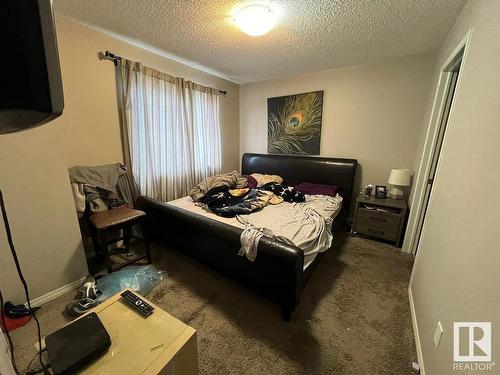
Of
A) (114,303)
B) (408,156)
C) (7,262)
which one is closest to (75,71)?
(7,262)

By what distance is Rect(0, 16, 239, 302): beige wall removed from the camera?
1504mm

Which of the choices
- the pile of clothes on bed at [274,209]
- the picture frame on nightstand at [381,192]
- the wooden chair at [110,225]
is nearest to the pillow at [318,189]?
the pile of clothes on bed at [274,209]

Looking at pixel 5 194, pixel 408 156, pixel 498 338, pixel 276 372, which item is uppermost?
pixel 408 156

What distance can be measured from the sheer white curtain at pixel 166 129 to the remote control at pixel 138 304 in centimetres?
171

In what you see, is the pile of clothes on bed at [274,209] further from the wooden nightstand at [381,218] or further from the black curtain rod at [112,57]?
the black curtain rod at [112,57]

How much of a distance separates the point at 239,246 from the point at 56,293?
1.66m

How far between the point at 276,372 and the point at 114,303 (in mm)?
1044

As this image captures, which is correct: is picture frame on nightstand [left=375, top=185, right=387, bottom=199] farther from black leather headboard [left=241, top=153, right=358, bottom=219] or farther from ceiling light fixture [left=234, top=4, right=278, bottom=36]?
ceiling light fixture [left=234, top=4, right=278, bottom=36]

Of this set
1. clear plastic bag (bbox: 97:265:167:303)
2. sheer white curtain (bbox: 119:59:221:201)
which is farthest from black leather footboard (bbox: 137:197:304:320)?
sheer white curtain (bbox: 119:59:221:201)

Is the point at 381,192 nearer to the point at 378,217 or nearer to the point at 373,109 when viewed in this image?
the point at 378,217

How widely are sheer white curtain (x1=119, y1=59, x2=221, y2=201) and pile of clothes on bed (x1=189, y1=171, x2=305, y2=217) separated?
59 cm

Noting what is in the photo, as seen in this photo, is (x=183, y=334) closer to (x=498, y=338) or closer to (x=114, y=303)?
(x=114, y=303)

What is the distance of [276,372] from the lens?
4.07 ft

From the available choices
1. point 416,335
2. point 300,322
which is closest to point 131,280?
point 300,322
